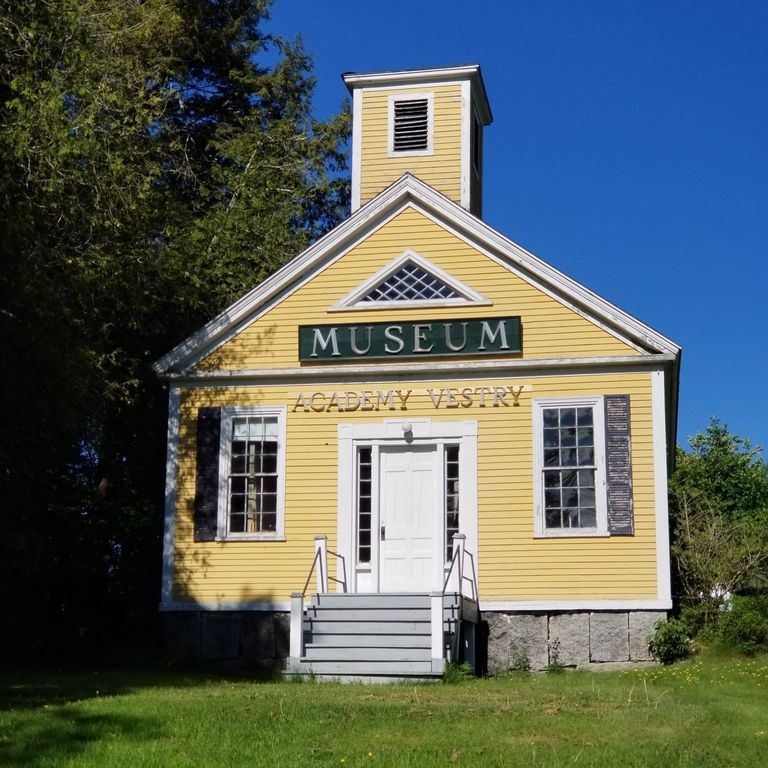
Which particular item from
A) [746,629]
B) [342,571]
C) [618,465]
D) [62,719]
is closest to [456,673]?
[342,571]

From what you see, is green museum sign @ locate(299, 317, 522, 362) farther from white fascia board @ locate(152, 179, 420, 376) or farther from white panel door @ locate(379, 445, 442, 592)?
white panel door @ locate(379, 445, 442, 592)

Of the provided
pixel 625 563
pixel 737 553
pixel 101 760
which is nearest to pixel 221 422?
pixel 625 563

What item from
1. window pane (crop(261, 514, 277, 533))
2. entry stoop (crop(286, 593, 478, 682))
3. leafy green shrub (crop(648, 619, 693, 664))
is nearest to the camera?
entry stoop (crop(286, 593, 478, 682))

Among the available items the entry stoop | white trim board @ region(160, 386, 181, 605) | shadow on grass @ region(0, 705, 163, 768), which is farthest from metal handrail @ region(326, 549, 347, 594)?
shadow on grass @ region(0, 705, 163, 768)

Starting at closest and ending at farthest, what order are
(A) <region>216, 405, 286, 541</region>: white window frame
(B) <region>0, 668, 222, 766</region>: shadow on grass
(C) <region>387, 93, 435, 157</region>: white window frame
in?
(B) <region>0, 668, 222, 766</region>: shadow on grass < (A) <region>216, 405, 286, 541</region>: white window frame < (C) <region>387, 93, 435, 157</region>: white window frame

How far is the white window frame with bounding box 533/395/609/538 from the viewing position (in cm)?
1631

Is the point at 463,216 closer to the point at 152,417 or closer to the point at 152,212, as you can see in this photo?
the point at 152,212

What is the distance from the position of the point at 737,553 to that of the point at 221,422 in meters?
7.56

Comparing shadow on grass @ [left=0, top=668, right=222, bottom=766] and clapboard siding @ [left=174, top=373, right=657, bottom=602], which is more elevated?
clapboard siding @ [left=174, top=373, right=657, bottom=602]

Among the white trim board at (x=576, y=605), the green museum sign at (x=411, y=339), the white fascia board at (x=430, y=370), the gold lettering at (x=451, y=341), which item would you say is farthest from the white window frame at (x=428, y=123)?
the white trim board at (x=576, y=605)

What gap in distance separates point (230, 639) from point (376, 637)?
3043mm

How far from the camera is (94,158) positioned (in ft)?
59.3

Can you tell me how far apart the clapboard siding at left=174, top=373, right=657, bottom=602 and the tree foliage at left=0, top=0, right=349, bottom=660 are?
7.54 ft

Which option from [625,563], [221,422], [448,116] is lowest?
[625,563]
